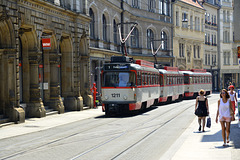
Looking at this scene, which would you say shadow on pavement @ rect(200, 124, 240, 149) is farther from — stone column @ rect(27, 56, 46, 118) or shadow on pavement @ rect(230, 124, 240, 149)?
stone column @ rect(27, 56, 46, 118)

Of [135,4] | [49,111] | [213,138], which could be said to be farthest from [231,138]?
[135,4]

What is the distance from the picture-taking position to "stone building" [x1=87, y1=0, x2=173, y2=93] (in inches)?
1527

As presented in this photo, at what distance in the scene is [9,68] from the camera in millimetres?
22906

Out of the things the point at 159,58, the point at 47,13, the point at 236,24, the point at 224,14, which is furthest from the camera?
the point at 224,14

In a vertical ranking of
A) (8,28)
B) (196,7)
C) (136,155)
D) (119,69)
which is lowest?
(136,155)

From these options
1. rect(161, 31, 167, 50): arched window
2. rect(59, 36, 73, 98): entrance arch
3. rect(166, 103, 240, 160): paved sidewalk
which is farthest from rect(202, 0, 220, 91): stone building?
rect(166, 103, 240, 160): paved sidewalk

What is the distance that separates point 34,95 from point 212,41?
55.4m

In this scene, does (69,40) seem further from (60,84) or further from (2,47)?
(2,47)

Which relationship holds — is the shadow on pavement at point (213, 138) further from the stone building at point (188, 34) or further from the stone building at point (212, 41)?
the stone building at point (212, 41)

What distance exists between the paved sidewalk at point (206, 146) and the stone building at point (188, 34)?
45349 millimetres

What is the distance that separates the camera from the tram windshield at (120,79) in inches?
1020

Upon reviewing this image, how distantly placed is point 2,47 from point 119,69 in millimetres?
6321

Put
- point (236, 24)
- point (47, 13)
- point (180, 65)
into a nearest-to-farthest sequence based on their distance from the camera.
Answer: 1. point (236, 24)
2. point (47, 13)
3. point (180, 65)

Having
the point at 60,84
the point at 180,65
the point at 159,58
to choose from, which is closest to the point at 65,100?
the point at 60,84
